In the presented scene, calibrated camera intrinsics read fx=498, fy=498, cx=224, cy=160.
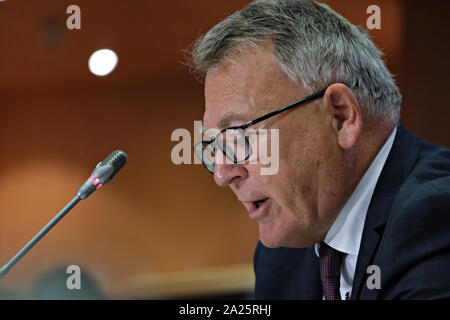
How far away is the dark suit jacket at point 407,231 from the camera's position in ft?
2.50

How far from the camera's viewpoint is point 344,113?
974 millimetres

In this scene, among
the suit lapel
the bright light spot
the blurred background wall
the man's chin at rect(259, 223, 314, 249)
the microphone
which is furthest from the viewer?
the bright light spot

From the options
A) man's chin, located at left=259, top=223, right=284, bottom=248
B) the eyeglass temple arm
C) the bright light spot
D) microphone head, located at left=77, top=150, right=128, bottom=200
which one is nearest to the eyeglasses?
the eyeglass temple arm

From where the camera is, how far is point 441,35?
2129mm

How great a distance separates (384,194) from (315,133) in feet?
0.57

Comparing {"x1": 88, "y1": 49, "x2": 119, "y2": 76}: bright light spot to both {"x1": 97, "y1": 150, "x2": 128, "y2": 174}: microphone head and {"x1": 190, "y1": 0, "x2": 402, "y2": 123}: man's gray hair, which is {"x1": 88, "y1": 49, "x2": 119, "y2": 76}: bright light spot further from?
{"x1": 97, "y1": 150, "x2": 128, "y2": 174}: microphone head

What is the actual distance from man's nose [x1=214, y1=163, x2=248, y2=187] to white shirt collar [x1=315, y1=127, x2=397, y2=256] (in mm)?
219

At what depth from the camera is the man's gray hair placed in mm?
964

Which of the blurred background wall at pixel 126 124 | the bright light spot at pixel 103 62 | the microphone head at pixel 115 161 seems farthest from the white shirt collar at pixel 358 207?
the bright light spot at pixel 103 62

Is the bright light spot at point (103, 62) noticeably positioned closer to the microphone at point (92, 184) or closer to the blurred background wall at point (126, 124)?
the blurred background wall at point (126, 124)

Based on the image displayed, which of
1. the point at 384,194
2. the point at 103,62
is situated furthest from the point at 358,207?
the point at 103,62
